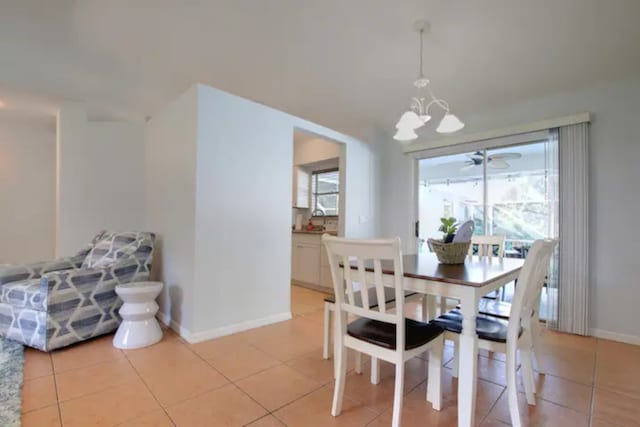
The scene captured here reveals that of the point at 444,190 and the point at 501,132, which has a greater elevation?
the point at 501,132

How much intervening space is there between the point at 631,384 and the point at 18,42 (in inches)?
206

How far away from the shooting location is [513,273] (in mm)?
1832

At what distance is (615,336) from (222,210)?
378 centimetres

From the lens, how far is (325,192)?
5.61 meters

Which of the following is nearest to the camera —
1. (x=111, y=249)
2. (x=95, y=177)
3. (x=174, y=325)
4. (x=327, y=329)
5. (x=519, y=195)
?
(x=327, y=329)

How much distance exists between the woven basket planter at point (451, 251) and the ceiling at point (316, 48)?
158 centimetres

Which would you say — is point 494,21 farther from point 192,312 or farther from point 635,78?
point 192,312

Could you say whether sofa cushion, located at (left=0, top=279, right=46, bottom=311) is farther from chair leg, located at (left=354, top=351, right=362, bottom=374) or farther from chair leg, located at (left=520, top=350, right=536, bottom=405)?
chair leg, located at (left=520, top=350, right=536, bottom=405)

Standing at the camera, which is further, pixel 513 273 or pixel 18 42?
pixel 18 42

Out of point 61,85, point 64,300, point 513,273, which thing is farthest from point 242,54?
point 513,273

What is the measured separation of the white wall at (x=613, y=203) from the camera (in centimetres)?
273

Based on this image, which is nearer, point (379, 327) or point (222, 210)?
point (379, 327)

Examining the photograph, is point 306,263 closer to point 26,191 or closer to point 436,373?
point 436,373

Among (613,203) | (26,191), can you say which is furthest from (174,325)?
(613,203)
